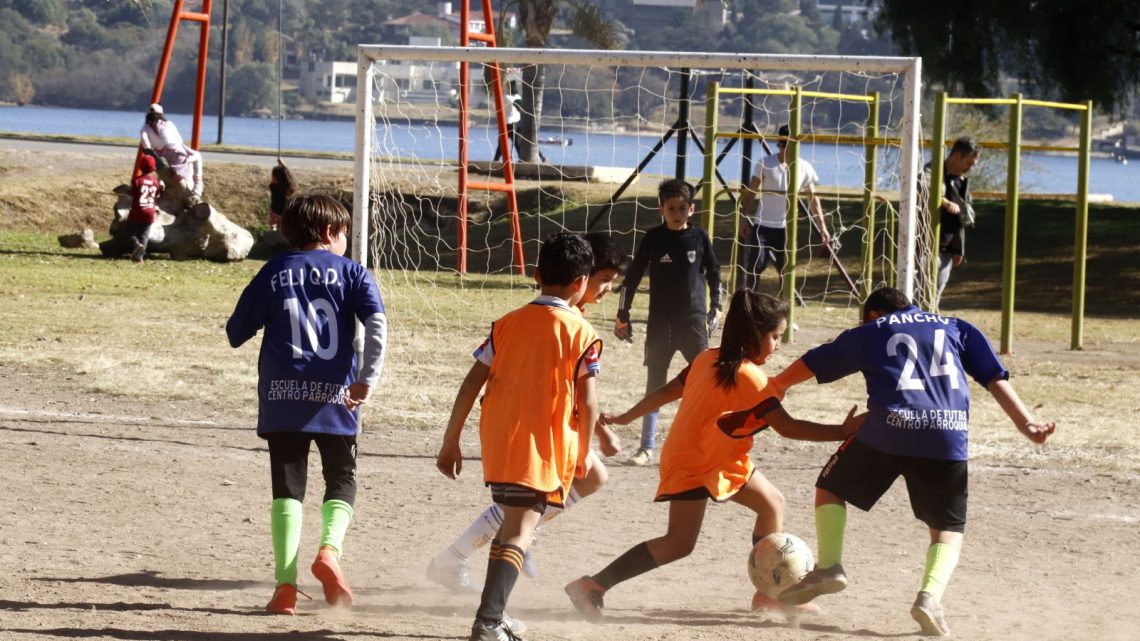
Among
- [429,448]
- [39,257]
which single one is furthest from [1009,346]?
[39,257]

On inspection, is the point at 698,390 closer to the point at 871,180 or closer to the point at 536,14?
the point at 871,180

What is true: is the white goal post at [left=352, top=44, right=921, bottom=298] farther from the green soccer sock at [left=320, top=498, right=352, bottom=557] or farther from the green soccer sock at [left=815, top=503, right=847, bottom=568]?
the green soccer sock at [left=320, top=498, right=352, bottom=557]

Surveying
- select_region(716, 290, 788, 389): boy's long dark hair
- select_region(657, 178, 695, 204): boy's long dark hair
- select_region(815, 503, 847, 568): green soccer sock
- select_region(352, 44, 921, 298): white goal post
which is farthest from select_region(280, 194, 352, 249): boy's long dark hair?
select_region(352, 44, 921, 298): white goal post

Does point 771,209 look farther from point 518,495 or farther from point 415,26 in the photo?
point 415,26

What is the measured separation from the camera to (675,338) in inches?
333

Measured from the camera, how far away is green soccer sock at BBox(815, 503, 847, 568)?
539cm

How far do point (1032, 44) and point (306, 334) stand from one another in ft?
67.9

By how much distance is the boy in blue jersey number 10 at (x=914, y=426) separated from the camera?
527 centimetres

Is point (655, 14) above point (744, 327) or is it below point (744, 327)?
above

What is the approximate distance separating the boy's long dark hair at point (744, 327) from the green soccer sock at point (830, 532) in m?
0.58

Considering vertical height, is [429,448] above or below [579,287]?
below

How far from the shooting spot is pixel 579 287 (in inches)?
201

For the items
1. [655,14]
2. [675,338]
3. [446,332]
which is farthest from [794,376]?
[655,14]

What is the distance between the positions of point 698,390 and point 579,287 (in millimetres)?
654
